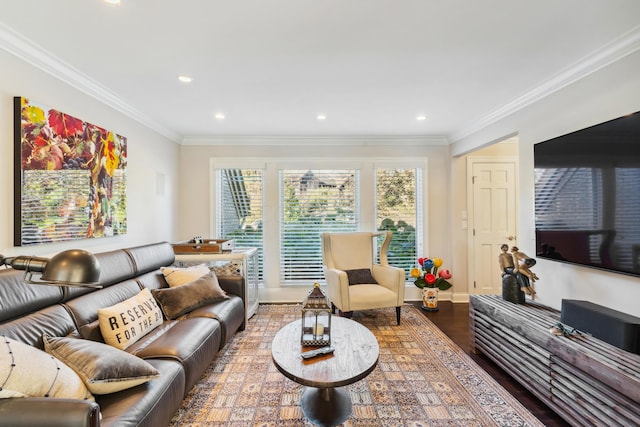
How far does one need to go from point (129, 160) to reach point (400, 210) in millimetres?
3544

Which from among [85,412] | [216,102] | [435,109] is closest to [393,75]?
[435,109]

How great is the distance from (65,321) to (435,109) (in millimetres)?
3622

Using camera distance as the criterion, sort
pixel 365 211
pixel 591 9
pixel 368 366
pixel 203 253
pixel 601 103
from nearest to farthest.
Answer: pixel 591 9
pixel 368 366
pixel 601 103
pixel 203 253
pixel 365 211

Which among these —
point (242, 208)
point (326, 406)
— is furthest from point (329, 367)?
point (242, 208)

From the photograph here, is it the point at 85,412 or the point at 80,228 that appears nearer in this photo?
the point at 85,412

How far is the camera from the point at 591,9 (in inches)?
66.2

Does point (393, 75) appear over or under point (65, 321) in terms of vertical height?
over

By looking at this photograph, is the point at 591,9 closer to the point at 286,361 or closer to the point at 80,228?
the point at 286,361

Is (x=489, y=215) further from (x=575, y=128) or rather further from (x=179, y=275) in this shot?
(x=179, y=275)

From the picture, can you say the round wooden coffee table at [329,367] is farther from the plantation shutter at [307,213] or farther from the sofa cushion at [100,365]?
the plantation shutter at [307,213]

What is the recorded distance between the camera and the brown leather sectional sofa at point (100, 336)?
1.12 metres

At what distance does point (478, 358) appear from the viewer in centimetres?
275

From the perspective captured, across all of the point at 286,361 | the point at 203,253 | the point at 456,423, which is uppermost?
the point at 203,253

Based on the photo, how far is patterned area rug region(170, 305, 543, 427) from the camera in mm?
1941
